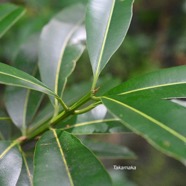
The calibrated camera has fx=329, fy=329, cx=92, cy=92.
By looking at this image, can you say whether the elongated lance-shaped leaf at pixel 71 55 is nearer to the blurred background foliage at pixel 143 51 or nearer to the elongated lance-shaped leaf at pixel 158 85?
the elongated lance-shaped leaf at pixel 158 85

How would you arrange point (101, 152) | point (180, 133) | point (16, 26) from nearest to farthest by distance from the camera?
point (180, 133) < point (101, 152) < point (16, 26)

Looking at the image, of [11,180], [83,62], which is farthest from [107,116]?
[83,62]

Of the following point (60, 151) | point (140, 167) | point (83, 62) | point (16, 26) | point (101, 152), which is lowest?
point (140, 167)

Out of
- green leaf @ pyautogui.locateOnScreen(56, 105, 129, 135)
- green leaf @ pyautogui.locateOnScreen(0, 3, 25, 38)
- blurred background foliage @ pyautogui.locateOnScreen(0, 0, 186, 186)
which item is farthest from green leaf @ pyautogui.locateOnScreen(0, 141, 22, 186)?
blurred background foliage @ pyautogui.locateOnScreen(0, 0, 186, 186)

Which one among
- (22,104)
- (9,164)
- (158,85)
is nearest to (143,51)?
(22,104)

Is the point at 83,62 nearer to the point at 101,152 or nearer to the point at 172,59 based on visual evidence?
the point at 172,59

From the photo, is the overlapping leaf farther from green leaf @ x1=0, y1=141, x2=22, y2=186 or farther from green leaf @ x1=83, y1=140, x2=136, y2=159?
green leaf @ x1=83, y1=140, x2=136, y2=159

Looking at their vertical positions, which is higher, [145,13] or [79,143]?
[145,13]

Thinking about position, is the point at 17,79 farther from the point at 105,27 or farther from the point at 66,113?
the point at 105,27

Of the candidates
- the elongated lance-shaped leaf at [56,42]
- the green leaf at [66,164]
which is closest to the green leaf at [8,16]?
the elongated lance-shaped leaf at [56,42]
